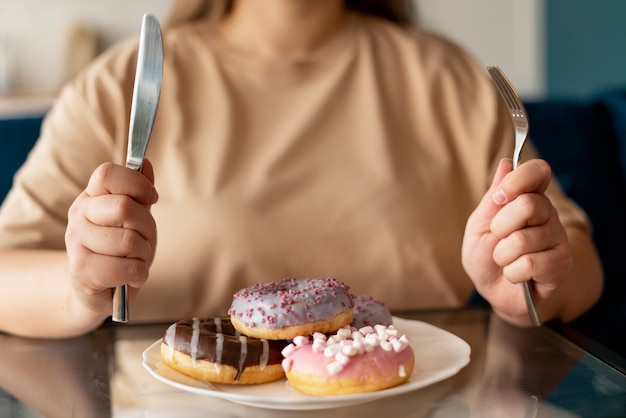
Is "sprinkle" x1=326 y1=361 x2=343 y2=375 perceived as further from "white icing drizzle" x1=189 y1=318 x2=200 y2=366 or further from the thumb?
the thumb

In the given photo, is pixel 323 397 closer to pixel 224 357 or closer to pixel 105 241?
pixel 224 357

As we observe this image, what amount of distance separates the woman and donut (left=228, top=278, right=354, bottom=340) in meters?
0.25

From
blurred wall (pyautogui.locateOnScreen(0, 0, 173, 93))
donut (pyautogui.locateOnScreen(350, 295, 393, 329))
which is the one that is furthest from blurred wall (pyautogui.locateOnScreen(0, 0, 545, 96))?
donut (pyautogui.locateOnScreen(350, 295, 393, 329))

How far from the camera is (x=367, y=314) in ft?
2.76

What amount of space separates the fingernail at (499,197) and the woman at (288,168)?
4.9 inches

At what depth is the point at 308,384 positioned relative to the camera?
693mm

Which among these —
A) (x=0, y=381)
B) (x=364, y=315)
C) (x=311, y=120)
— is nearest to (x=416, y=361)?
(x=364, y=315)

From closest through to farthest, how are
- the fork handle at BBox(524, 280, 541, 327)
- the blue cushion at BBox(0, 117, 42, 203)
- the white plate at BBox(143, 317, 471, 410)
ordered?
the white plate at BBox(143, 317, 471, 410) < the fork handle at BBox(524, 280, 541, 327) < the blue cushion at BBox(0, 117, 42, 203)

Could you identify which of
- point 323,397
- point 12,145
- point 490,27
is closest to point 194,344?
point 323,397

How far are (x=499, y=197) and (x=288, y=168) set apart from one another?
21.2 inches

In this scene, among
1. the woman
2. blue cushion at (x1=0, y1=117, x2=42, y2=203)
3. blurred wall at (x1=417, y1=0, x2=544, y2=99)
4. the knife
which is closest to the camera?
the knife

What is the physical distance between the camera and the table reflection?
2.29ft

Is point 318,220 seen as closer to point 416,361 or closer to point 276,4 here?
point 276,4

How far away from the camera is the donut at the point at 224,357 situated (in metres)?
0.73
